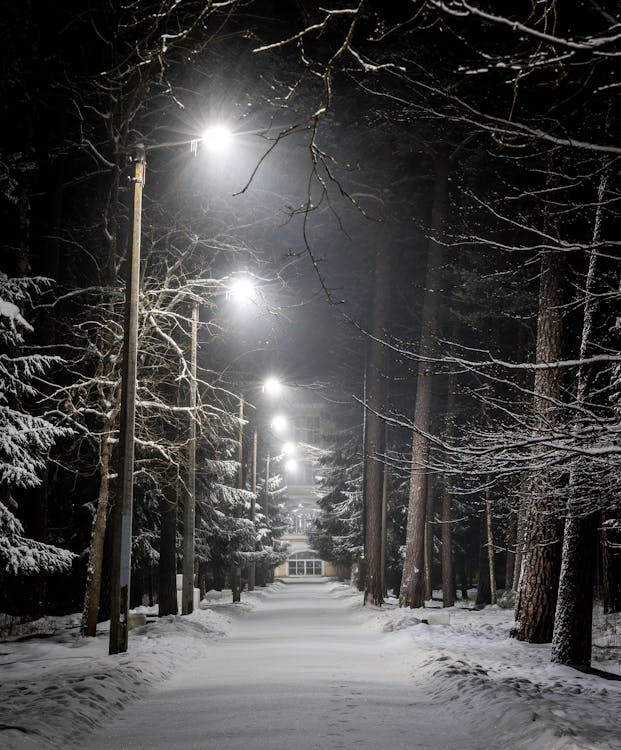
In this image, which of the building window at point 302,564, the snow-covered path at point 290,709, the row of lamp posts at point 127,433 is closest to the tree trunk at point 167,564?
the snow-covered path at point 290,709

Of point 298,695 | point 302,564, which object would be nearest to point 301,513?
point 302,564

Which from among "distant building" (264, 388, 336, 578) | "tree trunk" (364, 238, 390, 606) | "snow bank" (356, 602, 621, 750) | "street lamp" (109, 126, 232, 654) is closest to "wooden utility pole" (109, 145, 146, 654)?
"street lamp" (109, 126, 232, 654)

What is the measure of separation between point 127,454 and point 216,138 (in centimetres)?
569

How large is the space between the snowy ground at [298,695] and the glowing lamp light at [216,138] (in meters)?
8.64

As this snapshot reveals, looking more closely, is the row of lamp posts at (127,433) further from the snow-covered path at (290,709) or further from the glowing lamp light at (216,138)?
the snow-covered path at (290,709)

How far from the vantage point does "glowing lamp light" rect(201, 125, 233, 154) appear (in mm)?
13461

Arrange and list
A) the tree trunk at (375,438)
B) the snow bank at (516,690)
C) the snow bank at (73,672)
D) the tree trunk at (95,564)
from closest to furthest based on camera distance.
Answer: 1. the snow bank at (516,690)
2. the snow bank at (73,672)
3. the tree trunk at (95,564)
4. the tree trunk at (375,438)

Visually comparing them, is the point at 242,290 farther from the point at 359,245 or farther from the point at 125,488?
the point at 359,245

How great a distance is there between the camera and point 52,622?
770 inches

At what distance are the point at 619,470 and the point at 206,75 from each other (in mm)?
15452

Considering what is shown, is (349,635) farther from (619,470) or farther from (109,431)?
(619,470)

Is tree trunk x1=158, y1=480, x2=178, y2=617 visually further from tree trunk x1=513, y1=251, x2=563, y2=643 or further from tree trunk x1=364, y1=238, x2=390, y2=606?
tree trunk x1=513, y1=251, x2=563, y2=643

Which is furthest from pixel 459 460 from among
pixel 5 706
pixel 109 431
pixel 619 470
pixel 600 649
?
pixel 600 649

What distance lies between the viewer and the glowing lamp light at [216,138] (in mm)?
13461
